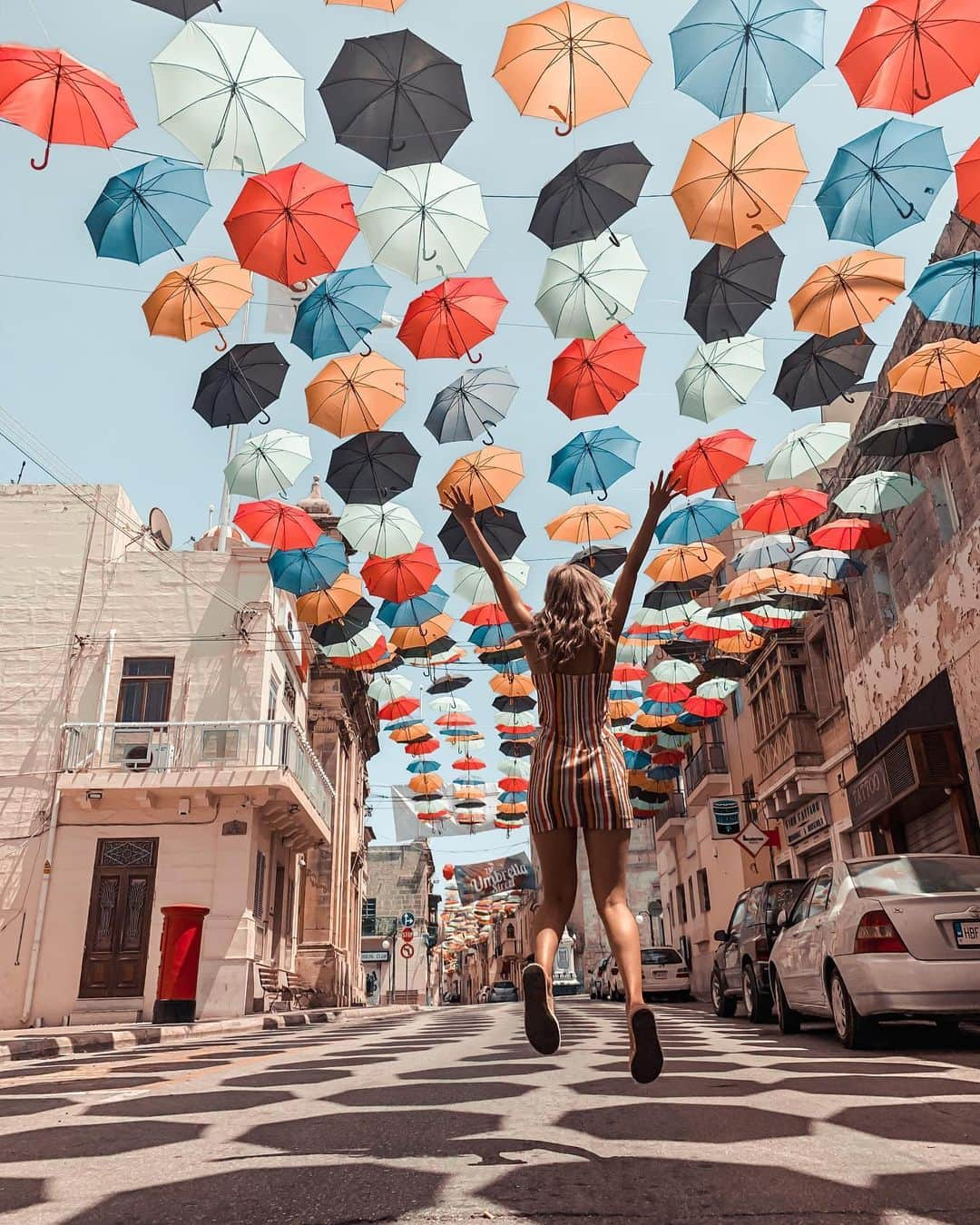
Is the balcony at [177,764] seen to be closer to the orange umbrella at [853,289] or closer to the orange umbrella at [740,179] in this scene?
the orange umbrella at [853,289]

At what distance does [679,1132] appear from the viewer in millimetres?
3562

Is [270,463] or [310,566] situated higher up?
[270,463]

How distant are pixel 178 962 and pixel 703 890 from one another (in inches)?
867

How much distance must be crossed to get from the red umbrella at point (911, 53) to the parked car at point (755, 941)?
318 inches

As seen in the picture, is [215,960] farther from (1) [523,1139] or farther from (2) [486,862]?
(2) [486,862]

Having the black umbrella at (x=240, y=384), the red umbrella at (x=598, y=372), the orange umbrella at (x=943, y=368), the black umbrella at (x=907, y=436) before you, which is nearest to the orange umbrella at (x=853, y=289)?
the orange umbrella at (x=943, y=368)

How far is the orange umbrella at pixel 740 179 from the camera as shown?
29.8ft

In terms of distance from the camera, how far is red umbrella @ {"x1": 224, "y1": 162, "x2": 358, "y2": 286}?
9375 mm

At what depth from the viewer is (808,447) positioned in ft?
46.2

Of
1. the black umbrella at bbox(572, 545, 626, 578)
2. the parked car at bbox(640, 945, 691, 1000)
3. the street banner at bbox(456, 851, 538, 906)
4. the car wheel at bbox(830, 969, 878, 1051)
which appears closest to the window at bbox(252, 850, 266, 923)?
the parked car at bbox(640, 945, 691, 1000)

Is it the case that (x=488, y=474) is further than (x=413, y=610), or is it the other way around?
(x=413, y=610)

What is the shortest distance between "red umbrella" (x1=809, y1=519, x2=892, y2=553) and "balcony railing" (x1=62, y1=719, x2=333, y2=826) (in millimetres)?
12251

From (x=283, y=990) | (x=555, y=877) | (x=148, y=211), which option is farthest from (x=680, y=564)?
(x=283, y=990)

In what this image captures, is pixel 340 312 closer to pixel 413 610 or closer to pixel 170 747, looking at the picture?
pixel 413 610
